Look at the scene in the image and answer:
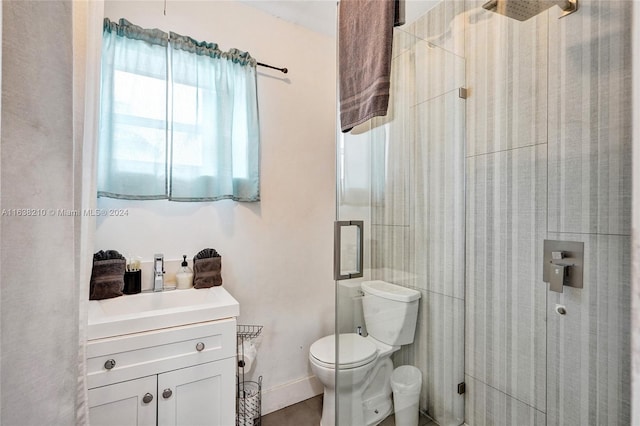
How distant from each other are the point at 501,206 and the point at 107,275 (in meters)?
1.85

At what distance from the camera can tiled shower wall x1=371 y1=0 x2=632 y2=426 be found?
0.99m

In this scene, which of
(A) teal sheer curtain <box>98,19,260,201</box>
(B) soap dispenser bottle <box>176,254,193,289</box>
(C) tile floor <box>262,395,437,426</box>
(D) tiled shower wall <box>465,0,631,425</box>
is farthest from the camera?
(C) tile floor <box>262,395,437,426</box>

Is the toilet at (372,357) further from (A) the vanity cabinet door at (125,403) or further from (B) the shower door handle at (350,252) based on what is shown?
(A) the vanity cabinet door at (125,403)

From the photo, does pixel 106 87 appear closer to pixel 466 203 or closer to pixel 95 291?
pixel 95 291

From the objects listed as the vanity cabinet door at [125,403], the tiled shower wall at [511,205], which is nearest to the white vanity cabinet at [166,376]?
the vanity cabinet door at [125,403]

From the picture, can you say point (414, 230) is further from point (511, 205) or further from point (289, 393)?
point (289, 393)

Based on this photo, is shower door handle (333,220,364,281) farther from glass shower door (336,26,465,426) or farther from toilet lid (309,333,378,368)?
toilet lid (309,333,378,368)

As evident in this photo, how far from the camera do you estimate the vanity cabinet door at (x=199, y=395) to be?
1.34 meters

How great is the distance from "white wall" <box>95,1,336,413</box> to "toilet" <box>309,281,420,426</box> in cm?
70

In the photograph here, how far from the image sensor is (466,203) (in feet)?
4.85

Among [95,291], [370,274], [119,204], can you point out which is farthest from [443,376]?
[119,204]

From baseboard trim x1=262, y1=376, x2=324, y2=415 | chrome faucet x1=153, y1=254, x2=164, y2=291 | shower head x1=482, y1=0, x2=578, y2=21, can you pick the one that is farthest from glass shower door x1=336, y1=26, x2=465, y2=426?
chrome faucet x1=153, y1=254, x2=164, y2=291

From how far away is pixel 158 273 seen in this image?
5.42 ft

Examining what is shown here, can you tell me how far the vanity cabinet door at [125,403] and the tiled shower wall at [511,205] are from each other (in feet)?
3.67
